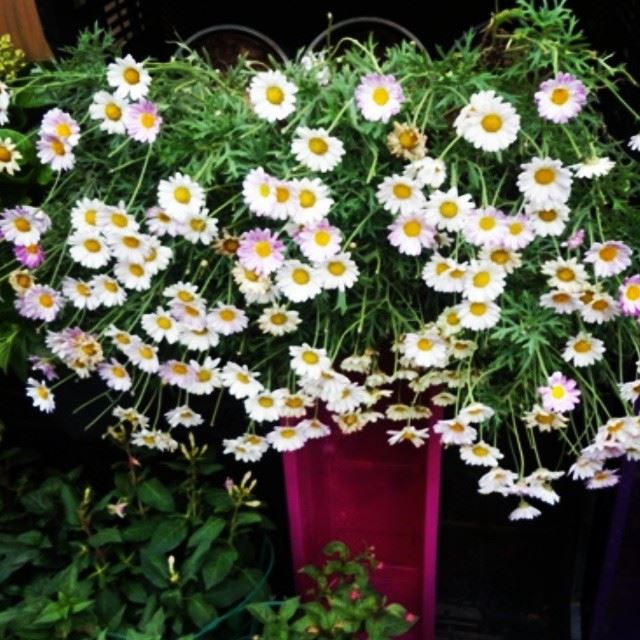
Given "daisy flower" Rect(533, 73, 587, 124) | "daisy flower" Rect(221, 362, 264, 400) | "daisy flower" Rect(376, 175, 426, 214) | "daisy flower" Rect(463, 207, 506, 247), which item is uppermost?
"daisy flower" Rect(533, 73, 587, 124)

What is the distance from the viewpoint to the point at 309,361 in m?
1.30

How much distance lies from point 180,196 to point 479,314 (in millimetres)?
422

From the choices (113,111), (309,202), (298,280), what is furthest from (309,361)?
(113,111)

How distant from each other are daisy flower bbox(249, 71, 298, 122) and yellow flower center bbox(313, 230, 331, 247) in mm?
158

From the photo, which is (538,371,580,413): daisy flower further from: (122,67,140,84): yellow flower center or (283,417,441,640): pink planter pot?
(122,67,140,84): yellow flower center

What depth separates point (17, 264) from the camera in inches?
58.6

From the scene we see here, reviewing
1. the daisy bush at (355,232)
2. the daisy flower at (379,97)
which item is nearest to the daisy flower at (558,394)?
the daisy bush at (355,232)

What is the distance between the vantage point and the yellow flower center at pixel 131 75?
1.28 m

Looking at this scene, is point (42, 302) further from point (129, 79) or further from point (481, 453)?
point (481, 453)

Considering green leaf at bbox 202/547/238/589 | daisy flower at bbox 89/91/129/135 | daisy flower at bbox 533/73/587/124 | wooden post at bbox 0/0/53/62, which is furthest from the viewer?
→ wooden post at bbox 0/0/53/62

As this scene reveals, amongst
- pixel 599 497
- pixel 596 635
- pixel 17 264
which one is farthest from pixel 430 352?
pixel 596 635

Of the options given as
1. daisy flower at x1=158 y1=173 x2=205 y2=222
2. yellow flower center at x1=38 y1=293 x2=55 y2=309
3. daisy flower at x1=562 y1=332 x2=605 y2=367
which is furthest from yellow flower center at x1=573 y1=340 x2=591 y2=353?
yellow flower center at x1=38 y1=293 x2=55 y2=309

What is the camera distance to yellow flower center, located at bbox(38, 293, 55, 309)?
1.40 m

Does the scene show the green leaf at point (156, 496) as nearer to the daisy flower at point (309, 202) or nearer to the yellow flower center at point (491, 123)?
the daisy flower at point (309, 202)
